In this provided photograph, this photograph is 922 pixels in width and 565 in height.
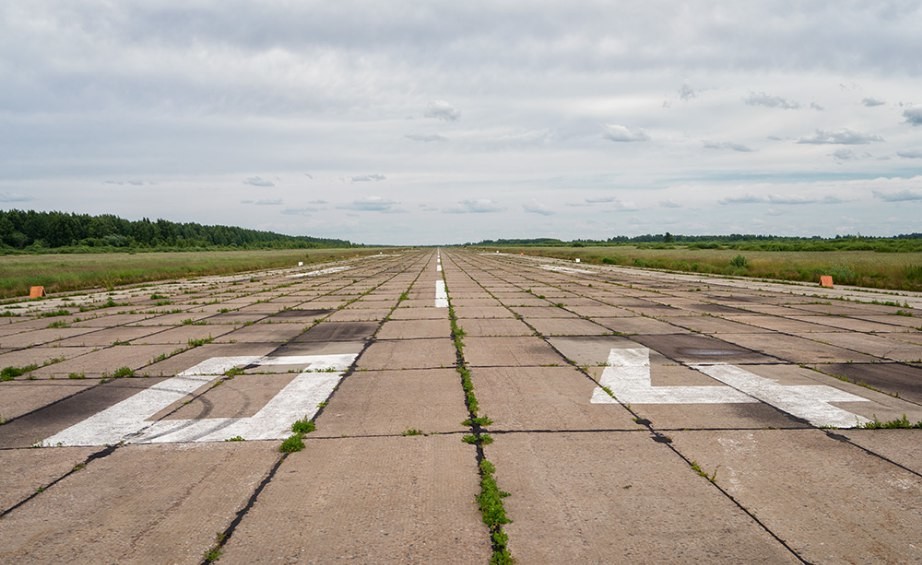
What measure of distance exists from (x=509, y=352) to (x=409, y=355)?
1.89 m

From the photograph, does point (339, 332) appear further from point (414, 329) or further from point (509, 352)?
point (509, 352)

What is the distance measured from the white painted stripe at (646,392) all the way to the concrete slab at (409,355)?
2689mm

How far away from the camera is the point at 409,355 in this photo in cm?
1012

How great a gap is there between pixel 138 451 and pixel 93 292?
25072mm

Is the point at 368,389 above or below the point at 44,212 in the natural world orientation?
below

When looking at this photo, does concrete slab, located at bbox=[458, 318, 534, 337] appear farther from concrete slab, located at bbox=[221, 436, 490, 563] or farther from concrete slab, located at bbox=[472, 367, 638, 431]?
concrete slab, located at bbox=[221, 436, 490, 563]

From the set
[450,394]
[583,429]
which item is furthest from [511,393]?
[583,429]

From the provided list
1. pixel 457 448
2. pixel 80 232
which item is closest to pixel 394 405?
pixel 457 448

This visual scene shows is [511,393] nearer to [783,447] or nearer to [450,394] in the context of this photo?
[450,394]

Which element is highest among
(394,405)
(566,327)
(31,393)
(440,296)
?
(440,296)

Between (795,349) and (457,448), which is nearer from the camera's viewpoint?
(457,448)

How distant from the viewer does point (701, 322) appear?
14375 mm

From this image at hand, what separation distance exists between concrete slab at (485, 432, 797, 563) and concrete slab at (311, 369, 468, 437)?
3.52ft

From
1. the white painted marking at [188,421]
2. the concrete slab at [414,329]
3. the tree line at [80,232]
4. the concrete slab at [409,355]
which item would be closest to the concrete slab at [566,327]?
the concrete slab at [414,329]
